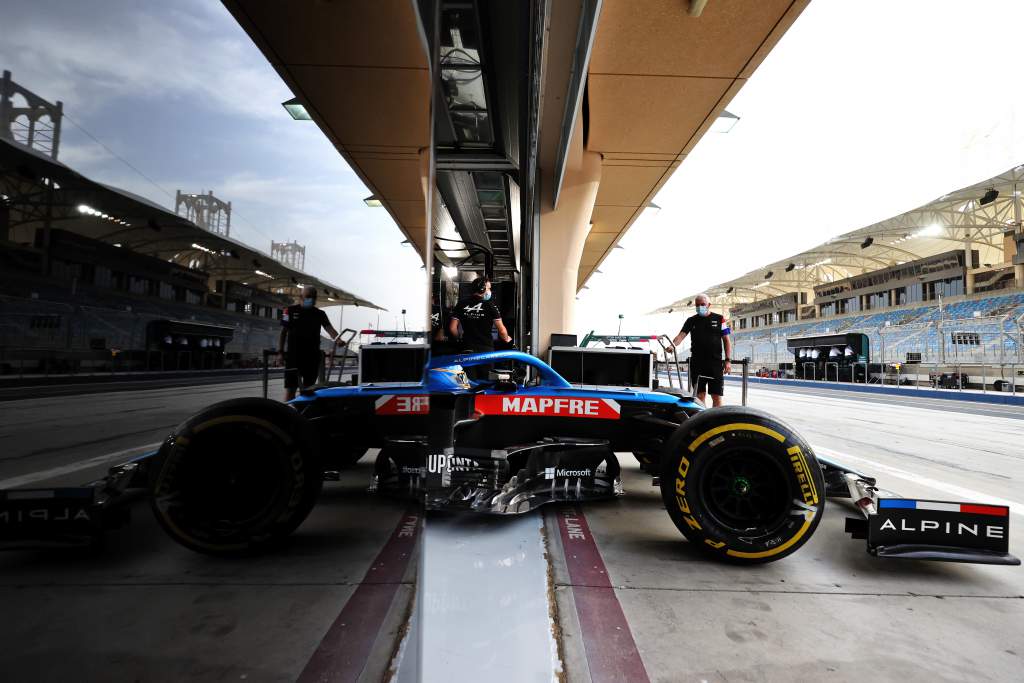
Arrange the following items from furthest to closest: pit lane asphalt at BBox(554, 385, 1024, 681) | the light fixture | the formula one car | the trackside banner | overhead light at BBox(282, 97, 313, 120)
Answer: the light fixture → the trackside banner → the formula one car → pit lane asphalt at BBox(554, 385, 1024, 681) → overhead light at BBox(282, 97, 313, 120)

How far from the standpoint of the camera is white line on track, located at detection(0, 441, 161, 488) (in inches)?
41.4

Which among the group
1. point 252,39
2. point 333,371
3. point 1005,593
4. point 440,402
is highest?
point 252,39

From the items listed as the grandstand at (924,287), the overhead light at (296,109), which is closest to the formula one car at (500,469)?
the overhead light at (296,109)

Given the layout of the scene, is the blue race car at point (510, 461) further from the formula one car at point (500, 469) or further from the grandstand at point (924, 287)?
the grandstand at point (924, 287)

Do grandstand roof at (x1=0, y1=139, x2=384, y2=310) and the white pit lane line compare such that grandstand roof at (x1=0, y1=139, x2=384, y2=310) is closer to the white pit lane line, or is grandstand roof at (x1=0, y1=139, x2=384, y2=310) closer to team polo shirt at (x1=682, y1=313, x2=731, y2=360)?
the white pit lane line

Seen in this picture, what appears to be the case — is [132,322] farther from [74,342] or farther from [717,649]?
[717,649]

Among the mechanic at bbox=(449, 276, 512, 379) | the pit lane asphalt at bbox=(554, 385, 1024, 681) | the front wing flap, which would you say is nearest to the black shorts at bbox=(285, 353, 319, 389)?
the pit lane asphalt at bbox=(554, 385, 1024, 681)

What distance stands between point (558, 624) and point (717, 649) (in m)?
0.51

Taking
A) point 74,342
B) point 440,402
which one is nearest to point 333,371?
point 440,402

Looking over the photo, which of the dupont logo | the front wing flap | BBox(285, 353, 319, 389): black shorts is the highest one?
BBox(285, 353, 319, 389): black shorts

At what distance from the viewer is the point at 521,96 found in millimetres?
3686

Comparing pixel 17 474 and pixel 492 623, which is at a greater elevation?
pixel 17 474

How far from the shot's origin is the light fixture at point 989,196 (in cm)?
1730

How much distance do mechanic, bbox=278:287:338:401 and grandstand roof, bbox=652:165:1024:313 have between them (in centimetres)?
2430
